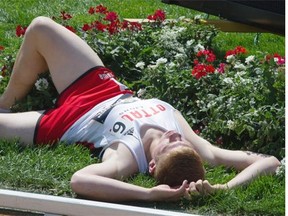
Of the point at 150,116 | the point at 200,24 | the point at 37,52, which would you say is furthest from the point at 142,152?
the point at 200,24

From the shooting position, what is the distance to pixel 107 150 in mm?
4902

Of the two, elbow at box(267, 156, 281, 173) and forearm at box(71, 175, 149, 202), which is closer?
forearm at box(71, 175, 149, 202)

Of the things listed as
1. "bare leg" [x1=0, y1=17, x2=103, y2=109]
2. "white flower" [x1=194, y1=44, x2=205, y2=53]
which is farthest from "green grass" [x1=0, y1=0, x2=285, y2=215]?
"white flower" [x1=194, y1=44, x2=205, y2=53]

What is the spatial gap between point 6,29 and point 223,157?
3.64 metres

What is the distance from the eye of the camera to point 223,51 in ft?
24.8

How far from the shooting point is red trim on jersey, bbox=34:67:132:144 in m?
5.18

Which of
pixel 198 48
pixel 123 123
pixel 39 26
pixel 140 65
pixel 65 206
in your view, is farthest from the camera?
pixel 198 48

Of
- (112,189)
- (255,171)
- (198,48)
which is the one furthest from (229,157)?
(198,48)

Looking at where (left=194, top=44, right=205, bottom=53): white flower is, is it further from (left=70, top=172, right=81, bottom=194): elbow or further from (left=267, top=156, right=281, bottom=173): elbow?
(left=70, top=172, right=81, bottom=194): elbow

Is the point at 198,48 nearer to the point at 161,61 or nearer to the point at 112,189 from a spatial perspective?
the point at 161,61

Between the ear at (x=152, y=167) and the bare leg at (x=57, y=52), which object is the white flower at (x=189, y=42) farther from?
the ear at (x=152, y=167)

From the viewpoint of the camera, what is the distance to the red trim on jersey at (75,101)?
204 inches

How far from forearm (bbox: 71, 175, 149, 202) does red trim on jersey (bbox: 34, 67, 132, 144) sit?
2.39 feet

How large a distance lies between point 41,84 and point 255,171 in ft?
5.45
